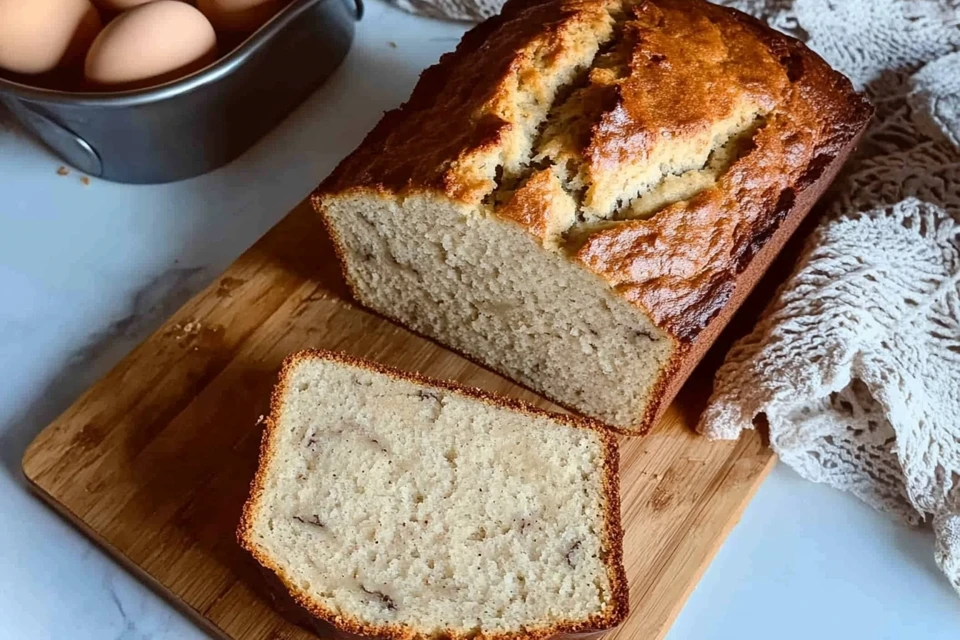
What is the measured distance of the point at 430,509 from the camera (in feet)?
5.13

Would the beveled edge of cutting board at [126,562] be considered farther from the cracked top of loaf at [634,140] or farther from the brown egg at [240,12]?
the brown egg at [240,12]

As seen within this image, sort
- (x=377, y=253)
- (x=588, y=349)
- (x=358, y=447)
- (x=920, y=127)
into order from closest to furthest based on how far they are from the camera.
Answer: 1. (x=358, y=447)
2. (x=588, y=349)
3. (x=377, y=253)
4. (x=920, y=127)

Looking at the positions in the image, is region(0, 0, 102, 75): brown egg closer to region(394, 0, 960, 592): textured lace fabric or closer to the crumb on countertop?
the crumb on countertop

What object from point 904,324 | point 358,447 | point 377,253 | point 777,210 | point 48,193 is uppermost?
point 777,210

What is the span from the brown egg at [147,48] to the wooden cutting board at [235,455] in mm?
436

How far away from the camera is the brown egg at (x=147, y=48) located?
1909mm

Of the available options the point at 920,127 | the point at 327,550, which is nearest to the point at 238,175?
the point at 327,550

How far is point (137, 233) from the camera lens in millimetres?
2170

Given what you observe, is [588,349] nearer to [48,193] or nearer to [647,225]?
[647,225]

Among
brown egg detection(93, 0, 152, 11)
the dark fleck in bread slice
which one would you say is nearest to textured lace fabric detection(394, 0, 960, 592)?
the dark fleck in bread slice

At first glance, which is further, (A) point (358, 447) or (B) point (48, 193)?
(B) point (48, 193)

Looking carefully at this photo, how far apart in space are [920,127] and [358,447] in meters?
1.44

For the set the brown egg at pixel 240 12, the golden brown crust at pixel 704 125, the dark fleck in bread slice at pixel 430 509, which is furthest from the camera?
the brown egg at pixel 240 12

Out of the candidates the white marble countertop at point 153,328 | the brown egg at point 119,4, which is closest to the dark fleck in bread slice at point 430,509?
the white marble countertop at point 153,328
